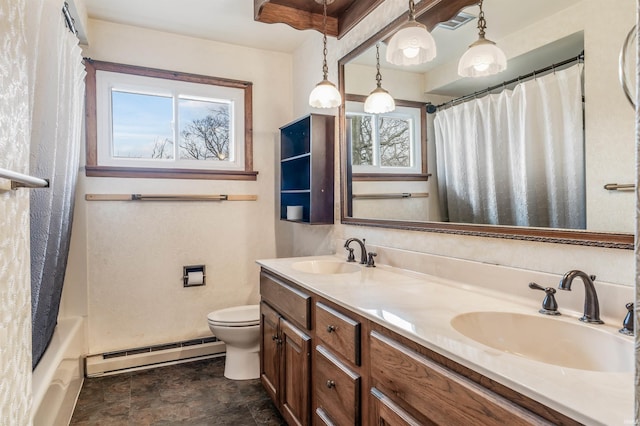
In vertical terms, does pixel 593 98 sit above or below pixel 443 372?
above

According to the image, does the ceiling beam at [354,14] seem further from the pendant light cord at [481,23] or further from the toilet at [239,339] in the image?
the toilet at [239,339]

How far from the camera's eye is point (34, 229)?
4.55 ft

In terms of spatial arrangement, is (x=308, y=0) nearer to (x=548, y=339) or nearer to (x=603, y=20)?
(x=603, y=20)

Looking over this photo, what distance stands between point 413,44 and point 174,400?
2425 millimetres

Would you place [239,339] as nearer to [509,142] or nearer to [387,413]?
[387,413]

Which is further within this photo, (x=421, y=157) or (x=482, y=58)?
(x=421, y=157)

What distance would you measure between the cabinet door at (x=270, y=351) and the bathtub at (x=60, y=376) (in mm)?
1055

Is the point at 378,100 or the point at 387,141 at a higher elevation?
the point at 378,100

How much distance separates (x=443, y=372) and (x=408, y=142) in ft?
4.24

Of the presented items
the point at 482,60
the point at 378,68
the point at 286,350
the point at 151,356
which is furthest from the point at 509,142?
the point at 151,356

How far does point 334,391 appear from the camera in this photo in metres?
1.46

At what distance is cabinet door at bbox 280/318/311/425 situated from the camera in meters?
1.70

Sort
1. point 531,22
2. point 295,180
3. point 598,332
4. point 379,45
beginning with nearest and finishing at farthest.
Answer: point 598,332 < point 531,22 < point 379,45 < point 295,180

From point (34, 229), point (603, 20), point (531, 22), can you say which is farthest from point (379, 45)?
point (34, 229)
